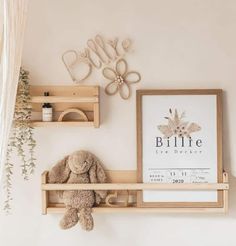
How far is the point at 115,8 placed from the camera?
78.4 inches

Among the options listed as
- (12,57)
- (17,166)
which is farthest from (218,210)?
(12,57)

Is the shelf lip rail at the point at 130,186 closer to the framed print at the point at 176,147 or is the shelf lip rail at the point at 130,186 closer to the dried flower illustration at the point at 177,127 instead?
the framed print at the point at 176,147

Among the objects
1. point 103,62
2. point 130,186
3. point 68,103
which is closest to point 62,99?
point 68,103

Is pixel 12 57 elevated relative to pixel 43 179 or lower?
elevated

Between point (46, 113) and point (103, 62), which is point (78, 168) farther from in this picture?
point (103, 62)

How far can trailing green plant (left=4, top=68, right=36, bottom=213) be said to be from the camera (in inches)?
77.2

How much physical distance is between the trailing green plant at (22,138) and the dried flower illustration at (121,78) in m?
0.32

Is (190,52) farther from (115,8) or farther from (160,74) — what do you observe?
(115,8)

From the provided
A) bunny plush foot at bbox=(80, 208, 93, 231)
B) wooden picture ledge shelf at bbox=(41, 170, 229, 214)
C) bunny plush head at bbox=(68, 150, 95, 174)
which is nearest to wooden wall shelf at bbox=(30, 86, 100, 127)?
bunny plush head at bbox=(68, 150, 95, 174)

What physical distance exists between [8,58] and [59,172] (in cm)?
60

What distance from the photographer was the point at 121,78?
2004 mm

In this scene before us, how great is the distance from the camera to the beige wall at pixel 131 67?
1.99 meters

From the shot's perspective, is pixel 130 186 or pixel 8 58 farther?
pixel 130 186

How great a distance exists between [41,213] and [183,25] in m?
0.96
